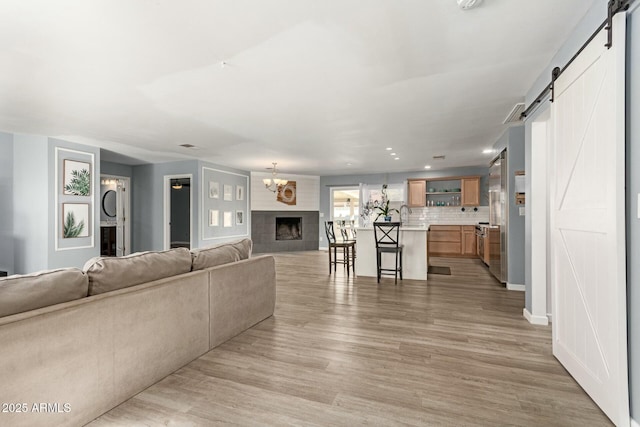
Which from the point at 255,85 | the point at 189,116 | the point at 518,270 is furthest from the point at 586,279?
the point at 189,116

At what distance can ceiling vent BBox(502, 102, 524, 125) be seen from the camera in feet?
12.7

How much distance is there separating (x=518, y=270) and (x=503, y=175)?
4.89ft

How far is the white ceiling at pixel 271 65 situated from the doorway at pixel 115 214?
3.10 m

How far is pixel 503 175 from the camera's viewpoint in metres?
4.88

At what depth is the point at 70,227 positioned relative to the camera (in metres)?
5.46

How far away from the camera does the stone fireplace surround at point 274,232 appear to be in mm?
9648

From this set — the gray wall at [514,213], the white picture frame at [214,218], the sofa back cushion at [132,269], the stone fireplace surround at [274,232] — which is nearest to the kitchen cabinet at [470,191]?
the gray wall at [514,213]

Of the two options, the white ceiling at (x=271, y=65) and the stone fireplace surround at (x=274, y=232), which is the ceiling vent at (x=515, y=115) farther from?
the stone fireplace surround at (x=274, y=232)

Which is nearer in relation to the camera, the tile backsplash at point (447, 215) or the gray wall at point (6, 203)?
the gray wall at point (6, 203)

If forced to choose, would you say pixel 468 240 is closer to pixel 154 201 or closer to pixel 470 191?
pixel 470 191

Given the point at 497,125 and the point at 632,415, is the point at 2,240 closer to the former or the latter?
the point at 632,415

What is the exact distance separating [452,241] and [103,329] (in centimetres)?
829

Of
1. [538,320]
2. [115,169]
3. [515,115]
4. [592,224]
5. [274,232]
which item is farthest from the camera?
[274,232]

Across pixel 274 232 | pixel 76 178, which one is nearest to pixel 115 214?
pixel 76 178
